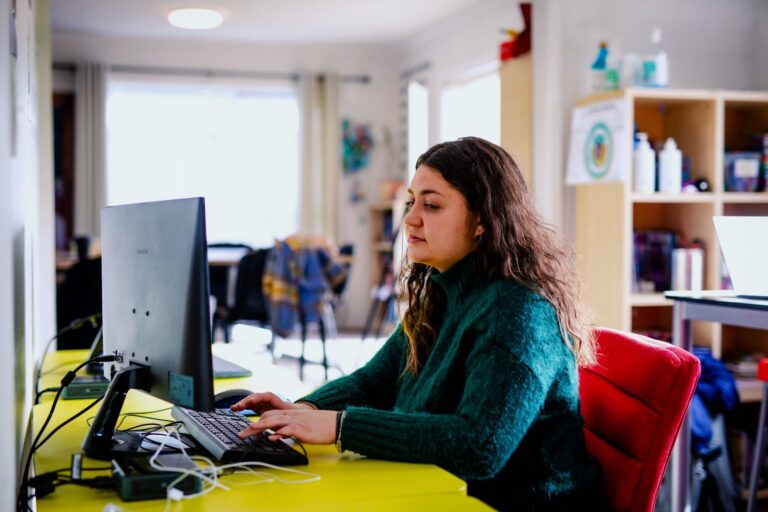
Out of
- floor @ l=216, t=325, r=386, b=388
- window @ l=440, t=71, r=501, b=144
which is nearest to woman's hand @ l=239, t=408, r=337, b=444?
floor @ l=216, t=325, r=386, b=388

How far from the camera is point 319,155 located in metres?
8.12

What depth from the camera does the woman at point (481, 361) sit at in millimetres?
1210

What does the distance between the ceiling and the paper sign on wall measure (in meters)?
2.37

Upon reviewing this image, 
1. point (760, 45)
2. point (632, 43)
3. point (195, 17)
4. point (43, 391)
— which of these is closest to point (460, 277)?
point (43, 391)

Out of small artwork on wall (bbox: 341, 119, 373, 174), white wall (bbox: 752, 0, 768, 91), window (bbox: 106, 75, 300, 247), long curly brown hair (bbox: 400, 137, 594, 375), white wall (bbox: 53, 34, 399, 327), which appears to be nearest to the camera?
long curly brown hair (bbox: 400, 137, 594, 375)

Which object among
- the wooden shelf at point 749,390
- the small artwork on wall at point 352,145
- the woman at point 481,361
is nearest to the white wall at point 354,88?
the small artwork on wall at point 352,145

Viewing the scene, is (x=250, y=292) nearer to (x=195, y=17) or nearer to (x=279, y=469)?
(x=195, y=17)

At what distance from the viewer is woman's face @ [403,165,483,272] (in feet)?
4.84

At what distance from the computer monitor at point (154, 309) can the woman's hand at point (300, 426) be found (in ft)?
0.43

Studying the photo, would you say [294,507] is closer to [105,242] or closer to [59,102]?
[105,242]

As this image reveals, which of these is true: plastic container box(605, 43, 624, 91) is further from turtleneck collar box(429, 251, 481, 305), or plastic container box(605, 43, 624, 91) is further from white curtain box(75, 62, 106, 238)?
white curtain box(75, 62, 106, 238)

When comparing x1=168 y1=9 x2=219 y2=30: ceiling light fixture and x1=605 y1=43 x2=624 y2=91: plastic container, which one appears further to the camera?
x1=168 y1=9 x2=219 y2=30: ceiling light fixture

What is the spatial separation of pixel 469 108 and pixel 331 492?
6.21 metres

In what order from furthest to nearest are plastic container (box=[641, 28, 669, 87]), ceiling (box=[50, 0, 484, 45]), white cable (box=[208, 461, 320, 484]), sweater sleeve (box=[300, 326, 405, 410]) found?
ceiling (box=[50, 0, 484, 45]) → plastic container (box=[641, 28, 669, 87]) → sweater sleeve (box=[300, 326, 405, 410]) → white cable (box=[208, 461, 320, 484])
